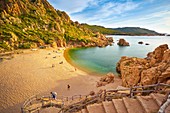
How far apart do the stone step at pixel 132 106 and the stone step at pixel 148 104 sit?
22cm

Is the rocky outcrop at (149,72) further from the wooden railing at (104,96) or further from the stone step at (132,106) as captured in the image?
the stone step at (132,106)

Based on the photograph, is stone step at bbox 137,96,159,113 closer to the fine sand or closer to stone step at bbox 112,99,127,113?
stone step at bbox 112,99,127,113

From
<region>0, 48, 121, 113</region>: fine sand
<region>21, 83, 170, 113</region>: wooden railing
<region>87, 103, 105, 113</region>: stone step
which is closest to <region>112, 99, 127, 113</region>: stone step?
<region>21, 83, 170, 113</region>: wooden railing

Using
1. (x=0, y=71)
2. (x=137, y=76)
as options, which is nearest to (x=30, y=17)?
(x=0, y=71)

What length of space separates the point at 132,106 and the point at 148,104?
2.70 feet

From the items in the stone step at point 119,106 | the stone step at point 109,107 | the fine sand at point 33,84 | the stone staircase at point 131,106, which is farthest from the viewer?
the fine sand at point 33,84

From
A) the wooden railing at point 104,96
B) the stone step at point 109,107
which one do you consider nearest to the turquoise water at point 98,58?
the wooden railing at point 104,96

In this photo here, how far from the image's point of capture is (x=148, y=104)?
25.5 feet

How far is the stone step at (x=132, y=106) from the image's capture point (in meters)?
7.54

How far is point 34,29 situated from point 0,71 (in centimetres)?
6041

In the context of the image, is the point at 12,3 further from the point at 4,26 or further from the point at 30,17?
the point at 4,26

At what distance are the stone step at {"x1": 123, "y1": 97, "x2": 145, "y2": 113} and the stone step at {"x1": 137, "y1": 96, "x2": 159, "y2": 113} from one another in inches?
8.5

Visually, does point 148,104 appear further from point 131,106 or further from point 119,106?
point 119,106

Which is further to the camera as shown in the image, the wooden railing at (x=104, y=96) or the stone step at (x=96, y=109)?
the wooden railing at (x=104, y=96)
